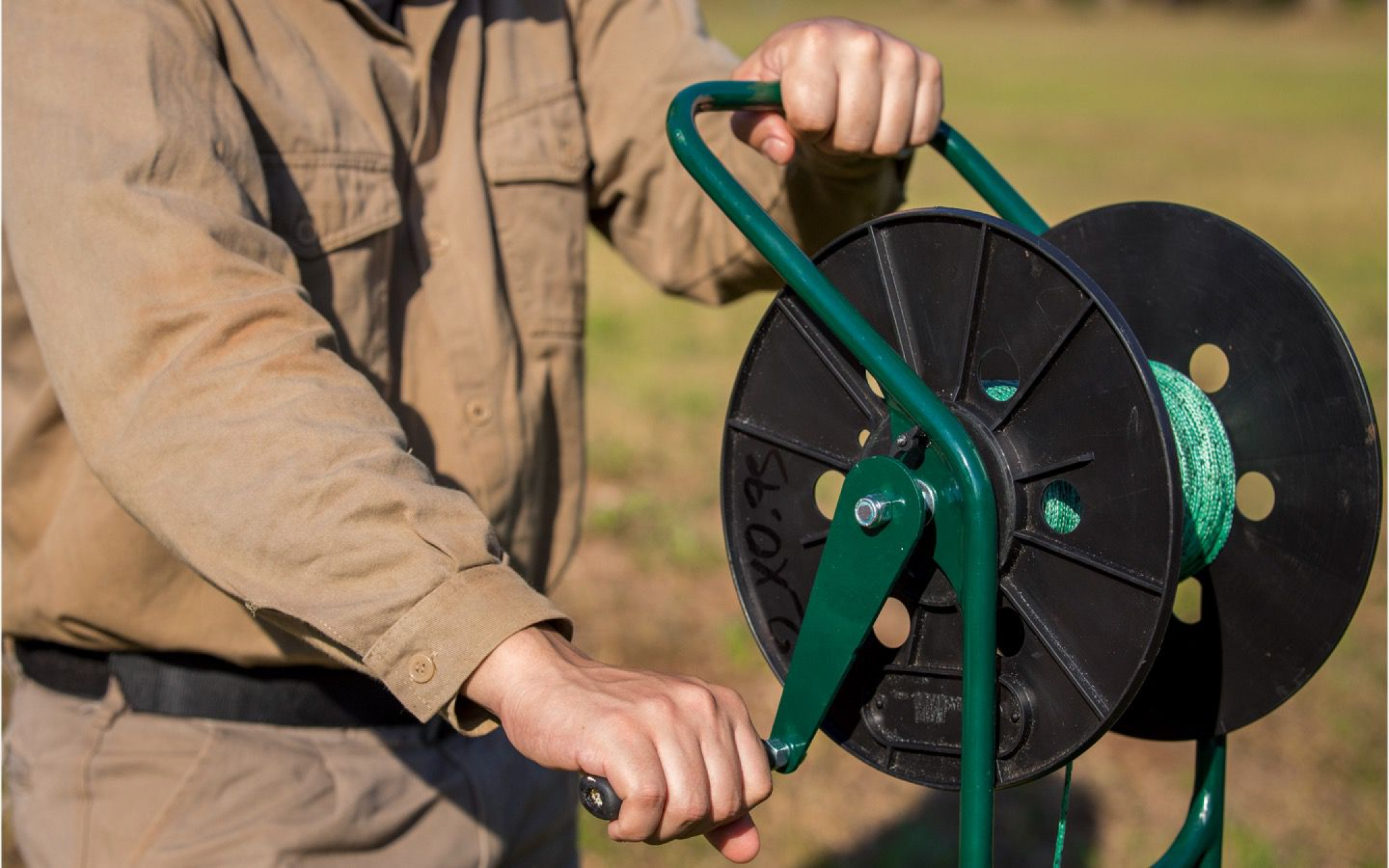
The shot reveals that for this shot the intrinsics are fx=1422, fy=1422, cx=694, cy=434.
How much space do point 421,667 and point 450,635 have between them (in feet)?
0.17

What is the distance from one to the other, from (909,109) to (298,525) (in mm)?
1056

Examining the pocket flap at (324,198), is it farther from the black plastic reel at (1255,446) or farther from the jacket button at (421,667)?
the black plastic reel at (1255,446)

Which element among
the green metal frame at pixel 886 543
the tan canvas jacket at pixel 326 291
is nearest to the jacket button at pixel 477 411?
the tan canvas jacket at pixel 326 291

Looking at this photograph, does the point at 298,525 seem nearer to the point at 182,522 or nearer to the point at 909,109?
Answer: the point at 182,522

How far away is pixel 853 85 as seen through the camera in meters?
1.98

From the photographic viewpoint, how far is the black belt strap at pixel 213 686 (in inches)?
86.9

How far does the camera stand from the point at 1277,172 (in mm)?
17109

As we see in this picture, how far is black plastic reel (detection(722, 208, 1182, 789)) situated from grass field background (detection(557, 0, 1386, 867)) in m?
2.39

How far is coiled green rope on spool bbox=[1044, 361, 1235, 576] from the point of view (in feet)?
5.86

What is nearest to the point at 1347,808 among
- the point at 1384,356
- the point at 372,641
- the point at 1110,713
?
the point at 1110,713

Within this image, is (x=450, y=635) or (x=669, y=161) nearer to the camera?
(x=450, y=635)

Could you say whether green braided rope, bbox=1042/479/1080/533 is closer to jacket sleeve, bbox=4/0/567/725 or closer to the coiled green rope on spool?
the coiled green rope on spool

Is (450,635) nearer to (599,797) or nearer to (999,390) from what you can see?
(599,797)

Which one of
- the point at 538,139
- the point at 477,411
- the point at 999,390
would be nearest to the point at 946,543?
the point at 999,390
